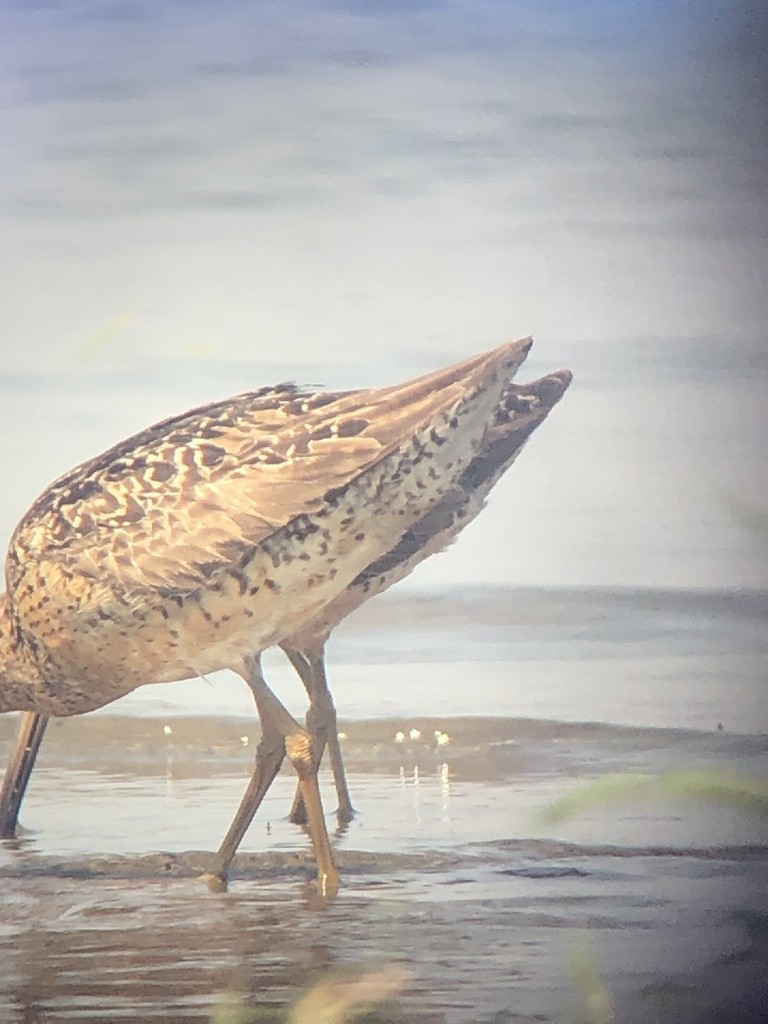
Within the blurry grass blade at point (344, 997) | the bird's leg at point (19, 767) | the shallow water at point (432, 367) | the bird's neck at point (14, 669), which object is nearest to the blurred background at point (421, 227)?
the shallow water at point (432, 367)

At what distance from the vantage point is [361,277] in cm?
211

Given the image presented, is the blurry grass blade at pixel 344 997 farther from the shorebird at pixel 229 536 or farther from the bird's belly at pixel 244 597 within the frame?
the bird's belly at pixel 244 597

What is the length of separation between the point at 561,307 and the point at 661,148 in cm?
32

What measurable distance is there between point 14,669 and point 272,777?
448 mm

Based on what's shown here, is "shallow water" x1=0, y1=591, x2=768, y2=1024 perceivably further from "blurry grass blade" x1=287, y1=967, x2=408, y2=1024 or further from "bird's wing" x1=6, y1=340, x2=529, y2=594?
"bird's wing" x1=6, y1=340, x2=529, y2=594

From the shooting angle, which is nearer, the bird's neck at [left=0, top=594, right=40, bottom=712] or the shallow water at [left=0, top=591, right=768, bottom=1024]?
the shallow water at [left=0, top=591, right=768, bottom=1024]

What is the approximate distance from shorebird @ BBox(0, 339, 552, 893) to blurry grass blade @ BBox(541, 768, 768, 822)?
404 mm

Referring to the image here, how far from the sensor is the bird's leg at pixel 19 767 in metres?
1.99

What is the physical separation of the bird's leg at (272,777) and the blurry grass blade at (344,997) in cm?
14

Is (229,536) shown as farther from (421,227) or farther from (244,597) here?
(421,227)

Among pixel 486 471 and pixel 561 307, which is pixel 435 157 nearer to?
pixel 561 307

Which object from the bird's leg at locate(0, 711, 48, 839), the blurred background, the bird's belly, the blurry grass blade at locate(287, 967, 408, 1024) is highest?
the blurred background

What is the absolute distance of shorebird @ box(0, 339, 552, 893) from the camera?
190cm

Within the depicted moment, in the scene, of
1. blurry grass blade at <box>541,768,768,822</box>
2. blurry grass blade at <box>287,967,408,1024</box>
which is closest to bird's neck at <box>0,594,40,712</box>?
blurry grass blade at <box>287,967,408,1024</box>
